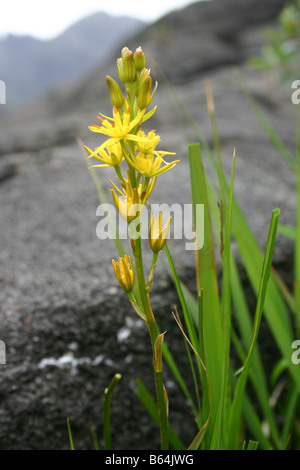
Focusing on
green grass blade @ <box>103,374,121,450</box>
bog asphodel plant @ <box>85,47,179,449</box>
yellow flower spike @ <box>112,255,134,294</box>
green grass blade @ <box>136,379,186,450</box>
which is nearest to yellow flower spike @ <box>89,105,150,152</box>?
bog asphodel plant @ <box>85,47,179,449</box>

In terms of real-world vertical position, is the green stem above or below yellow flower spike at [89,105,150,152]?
below

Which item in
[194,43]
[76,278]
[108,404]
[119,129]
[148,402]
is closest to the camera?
[119,129]

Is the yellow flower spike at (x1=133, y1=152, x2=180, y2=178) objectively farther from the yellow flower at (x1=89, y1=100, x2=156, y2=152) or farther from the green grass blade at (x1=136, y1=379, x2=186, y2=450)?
the green grass blade at (x1=136, y1=379, x2=186, y2=450)

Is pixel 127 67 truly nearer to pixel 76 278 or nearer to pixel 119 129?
pixel 119 129

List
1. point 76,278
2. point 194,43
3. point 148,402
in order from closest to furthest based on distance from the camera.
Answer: point 148,402
point 76,278
point 194,43

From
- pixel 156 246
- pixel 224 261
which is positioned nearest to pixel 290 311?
pixel 224 261

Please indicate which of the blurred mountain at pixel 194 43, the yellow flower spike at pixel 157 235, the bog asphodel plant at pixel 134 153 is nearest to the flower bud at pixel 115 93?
the bog asphodel plant at pixel 134 153

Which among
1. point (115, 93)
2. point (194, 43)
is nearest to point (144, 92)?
point (115, 93)
